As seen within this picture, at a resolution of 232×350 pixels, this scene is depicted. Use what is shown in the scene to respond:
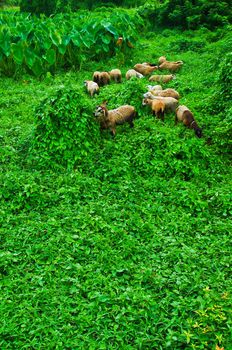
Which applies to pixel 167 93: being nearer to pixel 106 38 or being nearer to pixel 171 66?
pixel 171 66

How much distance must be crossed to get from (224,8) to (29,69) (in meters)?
6.40

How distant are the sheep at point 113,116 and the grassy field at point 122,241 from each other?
0.13 m

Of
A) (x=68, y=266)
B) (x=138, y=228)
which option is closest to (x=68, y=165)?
(x=138, y=228)

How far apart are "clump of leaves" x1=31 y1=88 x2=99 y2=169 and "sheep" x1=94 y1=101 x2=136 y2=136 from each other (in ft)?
0.98

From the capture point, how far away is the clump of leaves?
17.3ft

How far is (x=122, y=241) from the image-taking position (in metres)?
4.10

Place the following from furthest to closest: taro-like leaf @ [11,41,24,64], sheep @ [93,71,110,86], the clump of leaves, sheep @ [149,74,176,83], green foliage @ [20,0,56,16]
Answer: green foliage @ [20,0,56,16] < taro-like leaf @ [11,41,24,64] < sheep @ [93,71,110,86] < sheep @ [149,74,176,83] < the clump of leaves

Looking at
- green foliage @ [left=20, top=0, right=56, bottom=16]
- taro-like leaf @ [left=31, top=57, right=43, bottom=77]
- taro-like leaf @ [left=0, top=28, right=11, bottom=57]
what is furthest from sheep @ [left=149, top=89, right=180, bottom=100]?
green foliage @ [left=20, top=0, right=56, bottom=16]

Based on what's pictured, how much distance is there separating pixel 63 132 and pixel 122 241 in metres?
1.91

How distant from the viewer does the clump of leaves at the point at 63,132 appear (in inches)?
207

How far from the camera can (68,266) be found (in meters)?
3.78

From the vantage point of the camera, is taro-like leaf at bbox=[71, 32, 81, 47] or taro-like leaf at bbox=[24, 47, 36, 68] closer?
taro-like leaf at bbox=[24, 47, 36, 68]

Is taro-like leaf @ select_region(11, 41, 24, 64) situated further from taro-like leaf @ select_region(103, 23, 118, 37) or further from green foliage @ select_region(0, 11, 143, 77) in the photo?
taro-like leaf @ select_region(103, 23, 118, 37)

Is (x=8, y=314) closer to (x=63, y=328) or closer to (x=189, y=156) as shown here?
(x=63, y=328)
